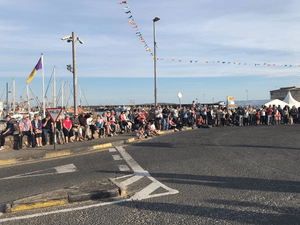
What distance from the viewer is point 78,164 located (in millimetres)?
9227

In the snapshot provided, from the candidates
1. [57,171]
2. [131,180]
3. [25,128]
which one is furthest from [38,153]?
[131,180]

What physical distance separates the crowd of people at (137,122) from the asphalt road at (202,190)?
150 inches

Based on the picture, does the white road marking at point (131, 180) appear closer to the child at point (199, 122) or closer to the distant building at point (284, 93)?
the child at point (199, 122)

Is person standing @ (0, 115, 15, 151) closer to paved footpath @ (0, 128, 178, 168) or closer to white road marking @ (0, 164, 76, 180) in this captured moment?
paved footpath @ (0, 128, 178, 168)

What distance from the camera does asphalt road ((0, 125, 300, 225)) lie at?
4613 millimetres

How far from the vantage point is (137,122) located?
18062 mm

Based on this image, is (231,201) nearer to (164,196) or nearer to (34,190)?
(164,196)

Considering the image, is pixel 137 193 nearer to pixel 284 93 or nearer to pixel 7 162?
pixel 7 162

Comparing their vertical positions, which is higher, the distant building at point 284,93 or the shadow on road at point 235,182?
the distant building at point 284,93

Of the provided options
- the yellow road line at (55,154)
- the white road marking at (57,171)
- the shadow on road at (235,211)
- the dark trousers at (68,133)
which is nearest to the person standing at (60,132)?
the dark trousers at (68,133)

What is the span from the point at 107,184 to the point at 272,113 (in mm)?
22197

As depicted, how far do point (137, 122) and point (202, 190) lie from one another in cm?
1226

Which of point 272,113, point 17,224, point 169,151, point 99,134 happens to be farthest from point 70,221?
point 272,113

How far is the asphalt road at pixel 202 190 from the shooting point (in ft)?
15.1
